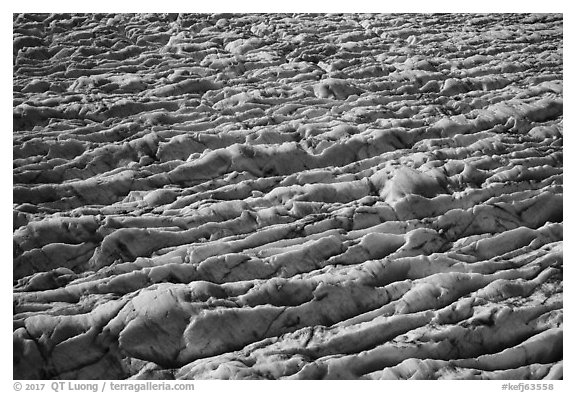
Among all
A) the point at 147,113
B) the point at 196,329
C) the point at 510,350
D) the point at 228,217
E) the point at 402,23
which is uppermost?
the point at 402,23

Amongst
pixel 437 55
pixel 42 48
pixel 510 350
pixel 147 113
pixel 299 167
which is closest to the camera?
pixel 510 350

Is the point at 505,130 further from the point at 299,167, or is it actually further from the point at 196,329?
the point at 196,329

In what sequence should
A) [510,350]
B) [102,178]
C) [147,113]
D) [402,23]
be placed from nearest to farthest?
[510,350] < [102,178] < [147,113] < [402,23]

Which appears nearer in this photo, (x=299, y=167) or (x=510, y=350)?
(x=510, y=350)

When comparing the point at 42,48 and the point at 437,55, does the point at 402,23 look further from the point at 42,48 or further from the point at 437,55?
the point at 42,48

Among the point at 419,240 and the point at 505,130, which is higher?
the point at 505,130

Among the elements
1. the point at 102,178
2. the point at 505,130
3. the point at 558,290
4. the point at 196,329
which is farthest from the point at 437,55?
the point at 196,329

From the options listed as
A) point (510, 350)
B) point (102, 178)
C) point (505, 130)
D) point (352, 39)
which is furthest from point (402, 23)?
point (510, 350)
